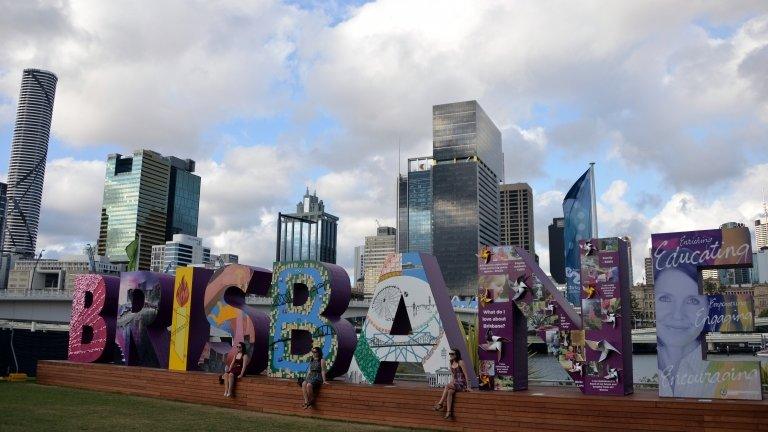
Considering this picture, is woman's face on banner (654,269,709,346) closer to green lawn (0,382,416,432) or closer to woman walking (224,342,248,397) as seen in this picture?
green lawn (0,382,416,432)

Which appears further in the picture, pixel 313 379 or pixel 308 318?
pixel 308 318

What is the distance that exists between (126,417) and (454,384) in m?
8.48

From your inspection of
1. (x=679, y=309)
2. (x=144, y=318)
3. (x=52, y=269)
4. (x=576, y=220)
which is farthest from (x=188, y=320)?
(x=52, y=269)

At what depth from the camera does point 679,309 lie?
571 inches

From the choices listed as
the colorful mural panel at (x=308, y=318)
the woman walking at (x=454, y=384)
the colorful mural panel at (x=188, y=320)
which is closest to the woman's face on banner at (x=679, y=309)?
the woman walking at (x=454, y=384)

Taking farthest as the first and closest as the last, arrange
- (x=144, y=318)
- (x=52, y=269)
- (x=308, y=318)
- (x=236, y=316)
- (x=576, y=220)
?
(x=52, y=269) → (x=576, y=220) → (x=144, y=318) → (x=236, y=316) → (x=308, y=318)

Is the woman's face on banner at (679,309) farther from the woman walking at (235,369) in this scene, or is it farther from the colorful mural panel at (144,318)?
the colorful mural panel at (144,318)

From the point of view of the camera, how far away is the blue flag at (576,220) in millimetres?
23625

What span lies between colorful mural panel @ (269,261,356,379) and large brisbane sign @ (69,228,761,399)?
4cm

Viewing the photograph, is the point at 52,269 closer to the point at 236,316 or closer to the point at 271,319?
the point at 236,316

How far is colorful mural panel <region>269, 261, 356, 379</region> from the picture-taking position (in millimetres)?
18594

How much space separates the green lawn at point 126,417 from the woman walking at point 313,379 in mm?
592

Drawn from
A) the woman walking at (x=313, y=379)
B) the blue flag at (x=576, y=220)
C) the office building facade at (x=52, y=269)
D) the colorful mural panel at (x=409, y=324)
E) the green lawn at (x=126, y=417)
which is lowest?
the green lawn at (x=126, y=417)

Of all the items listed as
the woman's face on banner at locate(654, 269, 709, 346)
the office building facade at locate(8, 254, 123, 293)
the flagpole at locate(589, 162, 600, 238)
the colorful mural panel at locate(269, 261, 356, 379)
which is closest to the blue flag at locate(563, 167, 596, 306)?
the flagpole at locate(589, 162, 600, 238)
